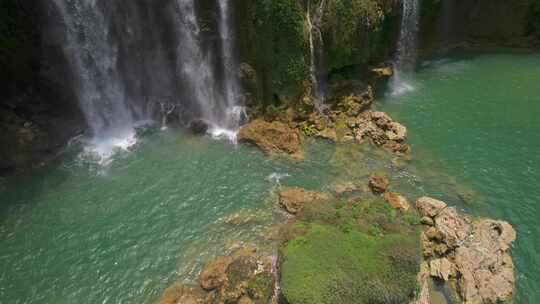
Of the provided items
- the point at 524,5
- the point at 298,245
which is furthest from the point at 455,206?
the point at 524,5

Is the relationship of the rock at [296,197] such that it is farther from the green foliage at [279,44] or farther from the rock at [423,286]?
the green foliage at [279,44]

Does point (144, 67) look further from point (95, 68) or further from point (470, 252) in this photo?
point (470, 252)

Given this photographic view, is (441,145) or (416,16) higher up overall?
(416,16)

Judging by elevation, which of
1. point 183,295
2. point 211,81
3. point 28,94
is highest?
point 28,94

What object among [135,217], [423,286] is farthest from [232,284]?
[423,286]

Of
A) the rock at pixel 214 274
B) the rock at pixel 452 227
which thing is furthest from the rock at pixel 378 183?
the rock at pixel 214 274

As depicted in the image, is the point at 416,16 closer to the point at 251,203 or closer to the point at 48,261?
the point at 251,203

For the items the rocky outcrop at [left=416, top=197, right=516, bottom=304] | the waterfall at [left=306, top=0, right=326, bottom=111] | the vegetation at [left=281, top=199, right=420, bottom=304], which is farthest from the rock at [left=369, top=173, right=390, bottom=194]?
the waterfall at [left=306, top=0, right=326, bottom=111]
